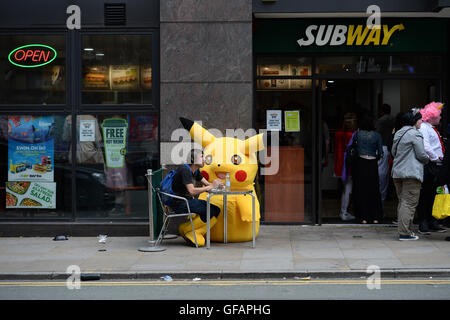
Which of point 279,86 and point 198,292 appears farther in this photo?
point 279,86

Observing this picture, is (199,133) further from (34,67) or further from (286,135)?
(34,67)

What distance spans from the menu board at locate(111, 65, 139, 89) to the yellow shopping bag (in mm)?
5413

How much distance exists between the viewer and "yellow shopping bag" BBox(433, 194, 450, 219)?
37.8 ft

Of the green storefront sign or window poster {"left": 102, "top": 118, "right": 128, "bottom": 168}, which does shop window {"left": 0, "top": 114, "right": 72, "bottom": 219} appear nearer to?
window poster {"left": 102, "top": 118, "right": 128, "bottom": 168}

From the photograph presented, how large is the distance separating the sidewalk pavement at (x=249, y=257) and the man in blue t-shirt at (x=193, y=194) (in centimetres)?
28

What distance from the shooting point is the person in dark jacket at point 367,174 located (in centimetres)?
1322

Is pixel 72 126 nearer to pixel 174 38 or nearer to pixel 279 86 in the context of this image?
pixel 174 38

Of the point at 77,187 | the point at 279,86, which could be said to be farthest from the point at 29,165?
the point at 279,86

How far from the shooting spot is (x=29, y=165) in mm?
12992

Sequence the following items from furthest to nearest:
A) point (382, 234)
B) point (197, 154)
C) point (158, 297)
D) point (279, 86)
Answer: point (279, 86) → point (382, 234) → point (197, 154) → point (158, 297)

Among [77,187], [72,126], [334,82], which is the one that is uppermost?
[334,82]

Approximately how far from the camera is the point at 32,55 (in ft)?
42.2

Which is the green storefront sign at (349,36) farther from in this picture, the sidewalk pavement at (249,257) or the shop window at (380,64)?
the sidewalk pavement at (249,257)

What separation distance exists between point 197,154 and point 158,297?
3213 millimetres
